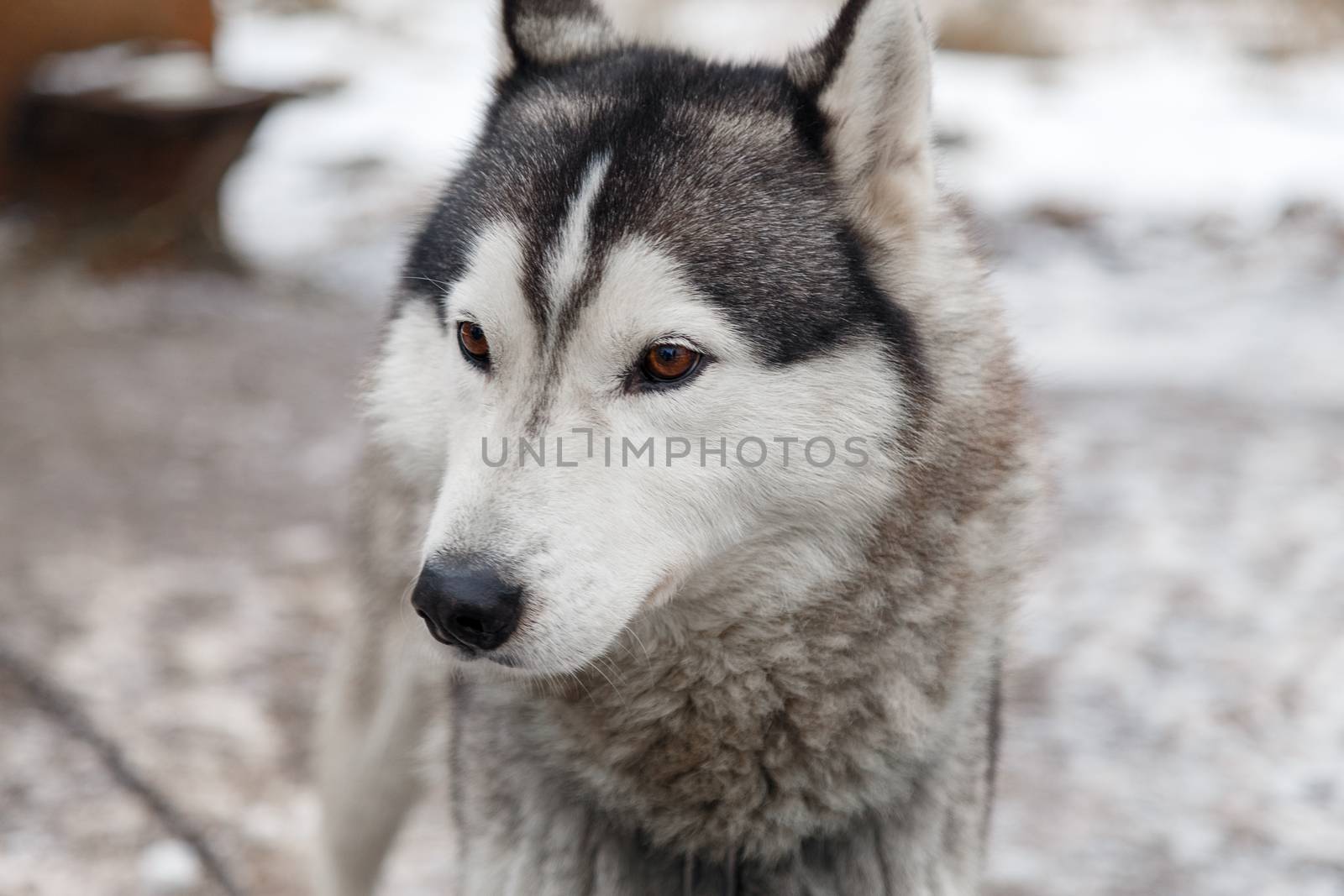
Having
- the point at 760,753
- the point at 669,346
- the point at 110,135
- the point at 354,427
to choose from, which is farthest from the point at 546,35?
the point at 110,135

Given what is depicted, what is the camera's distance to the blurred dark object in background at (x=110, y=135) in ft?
30.4

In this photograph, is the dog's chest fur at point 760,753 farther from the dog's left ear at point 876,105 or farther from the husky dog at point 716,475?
the dog's left ear at point 876,105

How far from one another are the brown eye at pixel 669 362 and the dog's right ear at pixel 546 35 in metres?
0.97

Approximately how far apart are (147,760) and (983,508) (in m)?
3.17

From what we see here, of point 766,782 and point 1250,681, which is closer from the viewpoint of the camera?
point 766,782

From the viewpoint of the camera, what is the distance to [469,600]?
199 centimetres

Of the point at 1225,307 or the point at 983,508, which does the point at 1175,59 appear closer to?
the point at 1225,307

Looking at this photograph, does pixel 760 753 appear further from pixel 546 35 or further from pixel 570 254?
pixel 546 35

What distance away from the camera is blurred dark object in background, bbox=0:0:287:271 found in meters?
9.27

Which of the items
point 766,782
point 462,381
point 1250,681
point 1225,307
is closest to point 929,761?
point 766,782

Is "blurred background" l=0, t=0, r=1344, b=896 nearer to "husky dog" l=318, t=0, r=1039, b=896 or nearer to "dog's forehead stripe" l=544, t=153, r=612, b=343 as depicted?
"husky dog" l=318, t=0, r=1039, b=896

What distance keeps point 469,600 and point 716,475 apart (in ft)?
1.63

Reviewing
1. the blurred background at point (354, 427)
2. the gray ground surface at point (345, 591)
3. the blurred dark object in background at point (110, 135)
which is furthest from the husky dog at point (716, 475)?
the blurred dark object in background at point (110, 135)

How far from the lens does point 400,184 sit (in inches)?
447
